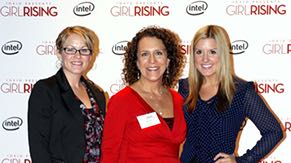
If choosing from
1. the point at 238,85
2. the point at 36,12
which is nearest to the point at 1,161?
the point at 36,12

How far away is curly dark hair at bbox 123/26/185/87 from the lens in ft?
→ 8.50

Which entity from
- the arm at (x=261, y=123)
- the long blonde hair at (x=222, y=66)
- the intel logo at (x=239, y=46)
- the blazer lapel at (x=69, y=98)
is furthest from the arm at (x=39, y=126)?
the intel logo at (x=239, y=46)

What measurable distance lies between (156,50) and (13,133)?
2.33m

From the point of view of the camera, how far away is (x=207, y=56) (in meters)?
2.48

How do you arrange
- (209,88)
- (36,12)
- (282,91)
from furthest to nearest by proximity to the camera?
(36,12)
(282,91)
(209,88)

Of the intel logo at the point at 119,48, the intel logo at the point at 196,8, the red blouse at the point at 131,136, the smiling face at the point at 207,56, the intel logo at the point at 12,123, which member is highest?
the intel logo at the point at 196,8

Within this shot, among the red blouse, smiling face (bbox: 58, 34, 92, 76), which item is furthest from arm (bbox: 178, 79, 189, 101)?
smiling face (bbox: 58, 34, 92, 76)

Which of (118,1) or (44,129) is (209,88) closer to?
(44,129)

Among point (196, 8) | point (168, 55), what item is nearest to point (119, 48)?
point (196, 8)

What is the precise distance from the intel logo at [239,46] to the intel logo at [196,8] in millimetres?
424

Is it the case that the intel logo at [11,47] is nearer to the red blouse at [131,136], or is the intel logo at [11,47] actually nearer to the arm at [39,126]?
the arm at [39,126]

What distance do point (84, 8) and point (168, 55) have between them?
1726 mm

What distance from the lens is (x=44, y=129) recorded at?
241 centimetres

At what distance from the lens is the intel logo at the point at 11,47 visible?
423 cm
